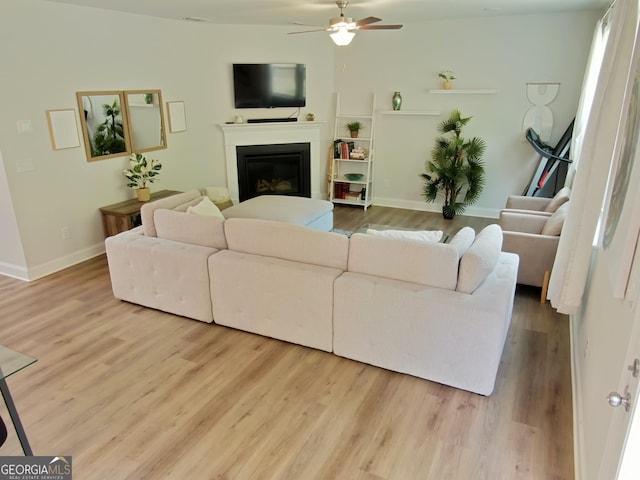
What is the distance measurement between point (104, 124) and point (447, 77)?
14.4 feet

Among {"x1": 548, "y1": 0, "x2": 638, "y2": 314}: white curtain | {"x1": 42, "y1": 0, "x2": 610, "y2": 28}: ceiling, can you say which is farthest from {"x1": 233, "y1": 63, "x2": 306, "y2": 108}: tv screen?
{"x1": 548, "y1": 0, "x2": 638, "y2": 314}: white curtain

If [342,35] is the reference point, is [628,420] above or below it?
below

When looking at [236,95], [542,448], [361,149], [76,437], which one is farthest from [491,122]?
[76,437]

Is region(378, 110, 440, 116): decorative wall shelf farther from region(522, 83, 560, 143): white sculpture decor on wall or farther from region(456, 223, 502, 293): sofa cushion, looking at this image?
region(456, 223, 502, 293): sofa cushion

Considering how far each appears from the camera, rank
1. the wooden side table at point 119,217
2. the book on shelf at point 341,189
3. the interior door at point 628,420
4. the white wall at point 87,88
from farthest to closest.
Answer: the book on shelf at point 341,189 → the wooden side table at point 119,217 → the white wall at point 87,88 → the interior door at point 628,420

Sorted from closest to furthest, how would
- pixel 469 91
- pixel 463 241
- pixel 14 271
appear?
pixel 463 241
pixel 14 271
pixel 469 91

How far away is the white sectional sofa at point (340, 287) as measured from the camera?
258cm

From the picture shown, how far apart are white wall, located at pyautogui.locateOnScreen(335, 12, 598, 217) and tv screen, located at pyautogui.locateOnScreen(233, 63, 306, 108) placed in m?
0.72

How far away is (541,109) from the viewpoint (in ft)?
18.3

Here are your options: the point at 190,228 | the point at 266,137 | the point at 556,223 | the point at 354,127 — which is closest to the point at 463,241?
the point at 556,223

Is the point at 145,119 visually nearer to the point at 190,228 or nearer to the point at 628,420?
the point at 190,228

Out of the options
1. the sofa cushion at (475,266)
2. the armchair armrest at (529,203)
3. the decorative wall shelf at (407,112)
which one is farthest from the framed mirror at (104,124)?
the armchair armrest at (529,203)

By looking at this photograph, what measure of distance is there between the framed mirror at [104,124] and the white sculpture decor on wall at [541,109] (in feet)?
16.4

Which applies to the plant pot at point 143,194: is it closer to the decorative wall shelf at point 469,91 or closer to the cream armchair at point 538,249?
the cream armchair at point 538,249
